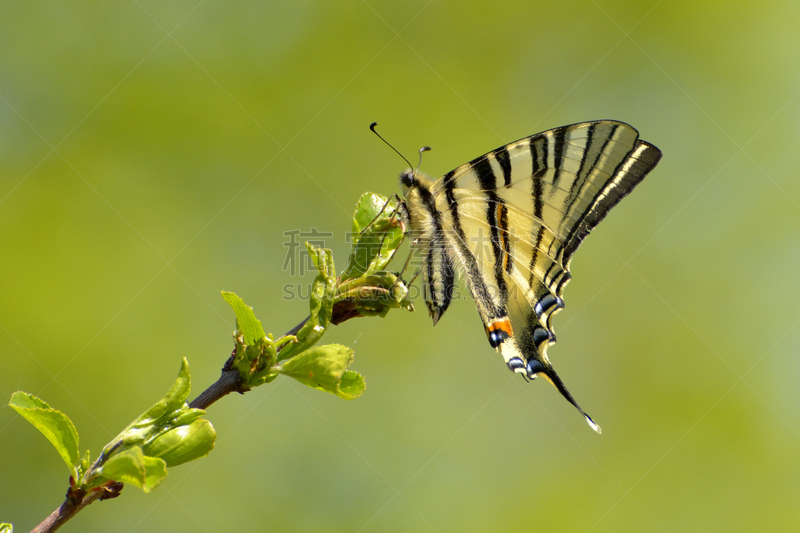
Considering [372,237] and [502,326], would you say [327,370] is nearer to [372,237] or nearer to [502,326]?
[372,237]

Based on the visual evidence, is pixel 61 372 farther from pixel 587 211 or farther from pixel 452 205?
pixel 587 211

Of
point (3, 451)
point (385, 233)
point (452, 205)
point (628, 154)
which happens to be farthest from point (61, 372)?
point (628, 154)

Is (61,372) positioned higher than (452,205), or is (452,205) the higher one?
(452,205)

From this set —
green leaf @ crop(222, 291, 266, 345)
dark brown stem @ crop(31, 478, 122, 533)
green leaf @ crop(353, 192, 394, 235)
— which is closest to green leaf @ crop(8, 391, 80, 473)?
dark brown stem @ crop(31, 478, 122, 533)

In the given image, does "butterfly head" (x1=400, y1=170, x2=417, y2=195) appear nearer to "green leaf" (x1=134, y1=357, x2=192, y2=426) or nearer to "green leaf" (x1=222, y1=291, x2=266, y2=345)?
"green leaf" (x1=222, y1=291, x2=266, y2=345)

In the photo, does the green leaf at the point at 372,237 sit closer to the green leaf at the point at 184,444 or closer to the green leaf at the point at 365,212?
the green leaf at the point at 365,212

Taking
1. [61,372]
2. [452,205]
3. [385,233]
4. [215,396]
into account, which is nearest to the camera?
[215,396]

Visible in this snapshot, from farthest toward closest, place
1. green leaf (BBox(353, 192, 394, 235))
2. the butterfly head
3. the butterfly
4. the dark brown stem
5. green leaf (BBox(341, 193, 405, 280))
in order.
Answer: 1. the butterfly head
2. the butterfly
3. green leaf (BBox(353, 192, 394, 235))
4. green leaf (BBox(341, 193, 405, 280))
5. the dark brown stem
